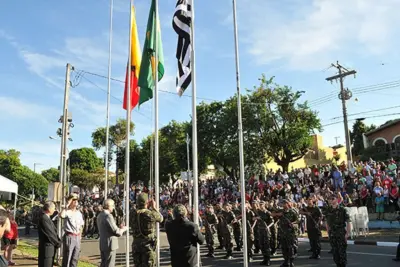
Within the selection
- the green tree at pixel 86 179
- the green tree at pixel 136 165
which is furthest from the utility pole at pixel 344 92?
the green tree at pixel 86 179

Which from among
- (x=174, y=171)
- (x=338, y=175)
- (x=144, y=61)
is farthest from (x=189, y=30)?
(x=174, y=171)

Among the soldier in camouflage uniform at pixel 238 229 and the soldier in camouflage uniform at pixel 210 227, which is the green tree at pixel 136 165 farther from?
the soldier in camouflage uniform at pixel 238 229

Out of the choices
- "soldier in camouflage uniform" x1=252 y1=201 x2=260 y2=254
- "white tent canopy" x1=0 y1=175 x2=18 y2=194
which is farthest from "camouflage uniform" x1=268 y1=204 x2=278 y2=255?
"white tent canopy" x1=0 y1=175 x2=18 y2=194

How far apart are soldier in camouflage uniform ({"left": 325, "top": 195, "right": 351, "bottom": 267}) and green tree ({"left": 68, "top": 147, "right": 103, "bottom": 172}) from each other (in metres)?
76.6

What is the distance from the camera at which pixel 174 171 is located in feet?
168

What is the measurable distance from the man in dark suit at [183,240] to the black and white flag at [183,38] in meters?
3.48

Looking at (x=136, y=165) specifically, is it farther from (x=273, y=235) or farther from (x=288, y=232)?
(x=288, y=232)

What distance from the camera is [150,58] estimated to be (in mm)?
9031

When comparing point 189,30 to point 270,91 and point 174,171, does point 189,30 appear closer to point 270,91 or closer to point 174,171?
point 270,91

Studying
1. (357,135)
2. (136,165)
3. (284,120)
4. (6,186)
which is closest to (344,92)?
(284,120)

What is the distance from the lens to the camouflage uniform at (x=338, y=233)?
9031mm

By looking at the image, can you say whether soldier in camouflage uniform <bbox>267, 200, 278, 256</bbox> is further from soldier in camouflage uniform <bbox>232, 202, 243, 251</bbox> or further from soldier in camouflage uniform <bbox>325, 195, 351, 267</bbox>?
soldier in camouflage uniform <bbox>325, 195, 351, 267</bbox>

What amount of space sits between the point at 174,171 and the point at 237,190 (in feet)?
79.9

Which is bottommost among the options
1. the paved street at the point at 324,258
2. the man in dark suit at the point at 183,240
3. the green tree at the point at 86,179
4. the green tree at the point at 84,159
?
the paved street at the point at 324,258
